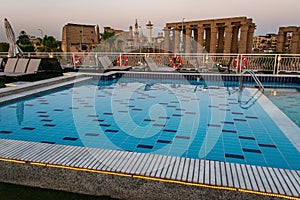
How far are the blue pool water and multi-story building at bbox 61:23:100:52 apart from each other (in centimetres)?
5339

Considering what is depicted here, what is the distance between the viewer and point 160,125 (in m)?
4.30

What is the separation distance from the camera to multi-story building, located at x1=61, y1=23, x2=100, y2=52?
61.6 meters

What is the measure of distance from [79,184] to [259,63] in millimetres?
11558

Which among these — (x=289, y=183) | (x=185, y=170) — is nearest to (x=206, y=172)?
(x=185, y=170)

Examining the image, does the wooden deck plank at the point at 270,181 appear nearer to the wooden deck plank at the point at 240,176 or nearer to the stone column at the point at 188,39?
Result: the wooden deck plank at the point at 240,176

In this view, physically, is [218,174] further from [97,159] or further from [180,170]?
[97,159]

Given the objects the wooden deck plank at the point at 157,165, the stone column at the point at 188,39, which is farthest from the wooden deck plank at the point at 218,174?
the stone column at the point at 188,39

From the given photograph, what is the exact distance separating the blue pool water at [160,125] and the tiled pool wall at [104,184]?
3.33ft

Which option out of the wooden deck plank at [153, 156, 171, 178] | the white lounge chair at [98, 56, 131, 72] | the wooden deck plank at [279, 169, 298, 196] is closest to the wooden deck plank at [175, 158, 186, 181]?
the wooden deck plank at [153, 156, 171, 178]

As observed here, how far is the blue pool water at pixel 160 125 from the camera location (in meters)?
3.23

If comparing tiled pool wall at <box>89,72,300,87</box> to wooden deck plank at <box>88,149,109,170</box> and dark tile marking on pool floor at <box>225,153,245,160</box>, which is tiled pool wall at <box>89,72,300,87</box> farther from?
wooden deck plank at <box>88,149,109,170</box>

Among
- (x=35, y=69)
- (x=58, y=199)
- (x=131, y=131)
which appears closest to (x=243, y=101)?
(x=131, y=131)

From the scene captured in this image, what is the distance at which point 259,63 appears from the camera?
1170cm

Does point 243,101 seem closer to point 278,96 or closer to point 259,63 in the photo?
point 278,96
